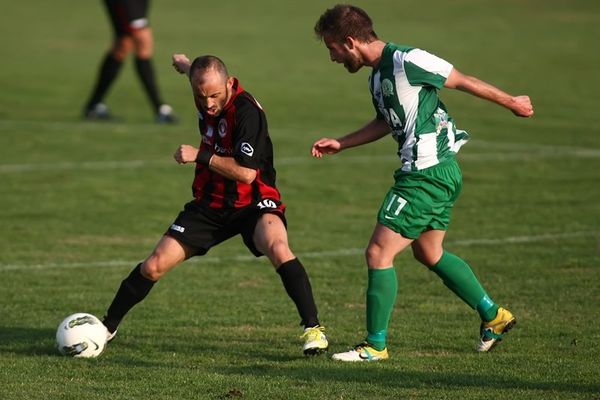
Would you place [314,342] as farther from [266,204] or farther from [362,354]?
[266,204]

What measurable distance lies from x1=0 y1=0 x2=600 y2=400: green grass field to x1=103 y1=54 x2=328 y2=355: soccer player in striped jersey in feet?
1.18

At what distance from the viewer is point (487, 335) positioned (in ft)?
24.9

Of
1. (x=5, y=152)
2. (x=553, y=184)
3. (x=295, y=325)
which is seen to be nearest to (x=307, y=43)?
(x=5, y=152)

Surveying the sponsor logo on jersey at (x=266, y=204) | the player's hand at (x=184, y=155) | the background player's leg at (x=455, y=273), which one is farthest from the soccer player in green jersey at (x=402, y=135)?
the player's hand at (x=184, y=155)

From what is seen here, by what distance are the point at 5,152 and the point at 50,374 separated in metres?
9.99

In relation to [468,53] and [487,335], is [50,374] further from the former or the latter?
[468,53]

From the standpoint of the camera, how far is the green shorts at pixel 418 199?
7242mm

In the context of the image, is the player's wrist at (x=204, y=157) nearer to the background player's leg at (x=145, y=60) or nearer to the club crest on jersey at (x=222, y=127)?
the club crest on jersey at (x=222, y=127)

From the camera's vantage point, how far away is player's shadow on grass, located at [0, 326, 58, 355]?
770 cm

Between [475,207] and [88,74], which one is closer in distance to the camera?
[475,207]

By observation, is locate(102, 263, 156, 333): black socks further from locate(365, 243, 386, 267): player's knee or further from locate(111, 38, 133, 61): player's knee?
locate(111, 38, 133, 61): player's knee

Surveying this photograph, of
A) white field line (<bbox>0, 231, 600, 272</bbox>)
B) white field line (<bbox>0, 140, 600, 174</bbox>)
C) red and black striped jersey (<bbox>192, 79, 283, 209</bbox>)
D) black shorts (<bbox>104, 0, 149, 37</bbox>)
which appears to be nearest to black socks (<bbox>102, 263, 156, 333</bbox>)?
red and black striped jersey (<bbox>192, 79, 283, 209</bbox>)

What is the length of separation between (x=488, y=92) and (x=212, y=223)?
73.7 inches

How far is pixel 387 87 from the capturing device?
7270 mm
